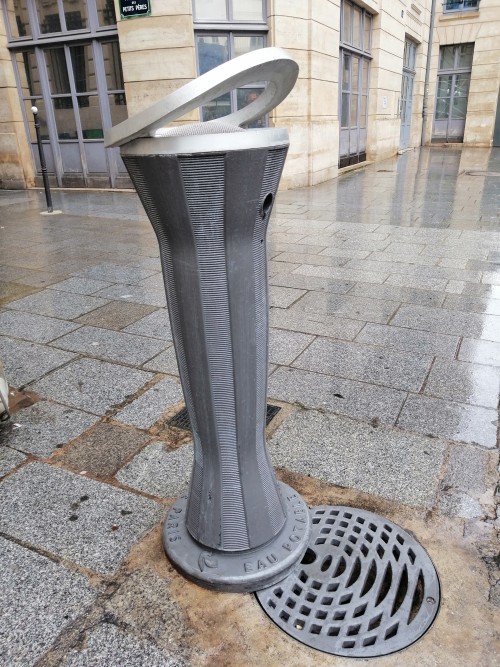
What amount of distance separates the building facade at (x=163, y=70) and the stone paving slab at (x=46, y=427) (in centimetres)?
879

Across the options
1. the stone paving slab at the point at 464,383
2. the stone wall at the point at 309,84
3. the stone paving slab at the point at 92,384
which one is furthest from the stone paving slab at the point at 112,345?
the stone wall at the point at 309,84

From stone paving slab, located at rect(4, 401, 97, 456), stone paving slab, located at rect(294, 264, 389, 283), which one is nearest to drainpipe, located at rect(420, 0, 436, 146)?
stone paving slab, located at rect(294, 264, 389, 283)

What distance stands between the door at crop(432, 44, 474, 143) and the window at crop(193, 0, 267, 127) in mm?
15875

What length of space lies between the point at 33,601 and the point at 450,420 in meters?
2.39

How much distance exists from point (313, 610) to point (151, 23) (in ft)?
38.0

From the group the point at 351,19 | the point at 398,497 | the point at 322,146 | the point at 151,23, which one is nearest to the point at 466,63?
the point at 351,19

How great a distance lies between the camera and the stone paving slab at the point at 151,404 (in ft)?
10.7

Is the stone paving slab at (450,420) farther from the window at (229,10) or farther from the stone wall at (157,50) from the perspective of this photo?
the window at (229,10)

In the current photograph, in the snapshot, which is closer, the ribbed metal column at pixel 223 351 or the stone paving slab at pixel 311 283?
the ribbed metal column at pixel 223 351

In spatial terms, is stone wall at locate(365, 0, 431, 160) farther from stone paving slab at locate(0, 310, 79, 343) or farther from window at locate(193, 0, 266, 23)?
stone paving slab at locate(0, 310, 79, 343)

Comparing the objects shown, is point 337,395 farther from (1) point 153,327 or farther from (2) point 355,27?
(2) point 355,27

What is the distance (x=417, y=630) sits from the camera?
193 cm

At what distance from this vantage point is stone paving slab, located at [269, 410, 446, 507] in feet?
8.75

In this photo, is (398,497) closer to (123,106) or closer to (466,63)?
(123,106)
